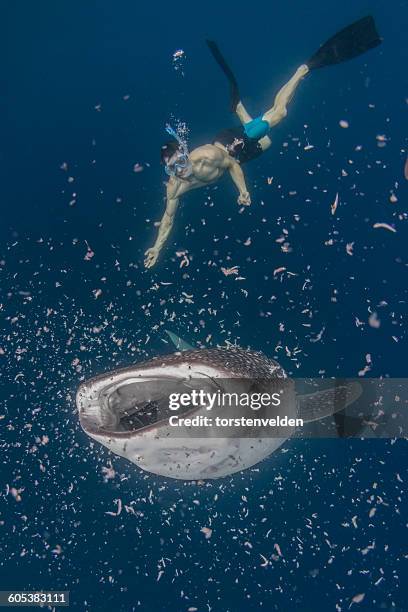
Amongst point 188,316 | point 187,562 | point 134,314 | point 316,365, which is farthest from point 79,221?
point 187,562

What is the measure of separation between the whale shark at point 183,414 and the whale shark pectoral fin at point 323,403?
4.24 ft

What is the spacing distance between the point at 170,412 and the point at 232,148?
196 inches

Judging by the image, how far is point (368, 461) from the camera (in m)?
8.57

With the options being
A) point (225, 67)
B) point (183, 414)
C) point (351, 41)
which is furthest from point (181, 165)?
point (183, 414)

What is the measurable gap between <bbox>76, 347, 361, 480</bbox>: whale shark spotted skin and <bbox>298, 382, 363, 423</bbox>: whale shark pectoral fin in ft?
4.12

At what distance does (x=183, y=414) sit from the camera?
103 inches

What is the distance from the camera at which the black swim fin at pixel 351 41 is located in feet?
26.6

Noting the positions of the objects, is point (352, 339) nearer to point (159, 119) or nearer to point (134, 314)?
point (134, 314)

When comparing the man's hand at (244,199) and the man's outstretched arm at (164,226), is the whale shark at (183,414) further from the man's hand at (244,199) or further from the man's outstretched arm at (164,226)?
the man's outstretched arm at (164,226)

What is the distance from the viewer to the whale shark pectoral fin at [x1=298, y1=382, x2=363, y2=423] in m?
4.71

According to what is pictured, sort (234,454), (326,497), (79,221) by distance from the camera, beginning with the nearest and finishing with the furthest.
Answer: (234,454) → (326,497) → (79,221)

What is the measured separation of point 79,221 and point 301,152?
5.08 m

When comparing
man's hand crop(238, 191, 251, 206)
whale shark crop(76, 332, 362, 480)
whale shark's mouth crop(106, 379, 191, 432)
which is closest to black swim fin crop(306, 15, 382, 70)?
man's hand crop(238, 191, 251, 206)

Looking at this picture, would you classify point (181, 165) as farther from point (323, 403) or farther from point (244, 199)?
point (323, 403)
